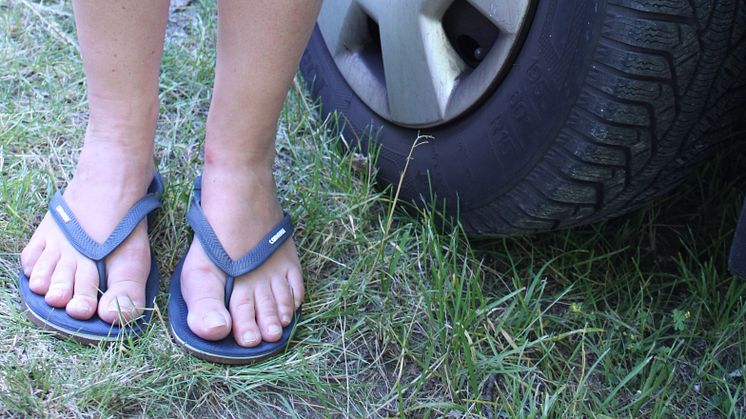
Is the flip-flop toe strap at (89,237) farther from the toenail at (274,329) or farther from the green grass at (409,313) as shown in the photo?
the toenail at (274,329)

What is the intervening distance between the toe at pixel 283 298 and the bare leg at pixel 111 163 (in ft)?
0.70

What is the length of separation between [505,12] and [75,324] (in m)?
0.82

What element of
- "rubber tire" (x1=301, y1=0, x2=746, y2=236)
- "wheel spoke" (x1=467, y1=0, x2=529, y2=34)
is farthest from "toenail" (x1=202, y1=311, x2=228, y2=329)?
"wheel spoke" (x1=467, y1=0, x2=529, y2=34)

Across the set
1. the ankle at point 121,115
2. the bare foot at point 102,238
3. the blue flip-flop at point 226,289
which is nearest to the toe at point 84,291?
the bare foot at point 102,238

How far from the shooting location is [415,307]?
1383 millimetres

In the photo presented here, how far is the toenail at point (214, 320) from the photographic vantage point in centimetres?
124

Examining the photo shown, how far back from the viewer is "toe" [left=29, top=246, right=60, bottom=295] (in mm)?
1282

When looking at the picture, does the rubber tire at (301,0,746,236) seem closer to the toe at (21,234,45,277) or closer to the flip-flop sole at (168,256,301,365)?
the flip-flop sole at (168,256,301,365)

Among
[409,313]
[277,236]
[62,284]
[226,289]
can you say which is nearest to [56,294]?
[62,284]

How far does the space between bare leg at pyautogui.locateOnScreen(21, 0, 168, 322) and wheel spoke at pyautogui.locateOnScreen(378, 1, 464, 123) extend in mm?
420

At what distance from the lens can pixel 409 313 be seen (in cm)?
137

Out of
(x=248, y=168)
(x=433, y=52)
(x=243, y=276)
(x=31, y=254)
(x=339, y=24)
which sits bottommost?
(x=31, y=254)

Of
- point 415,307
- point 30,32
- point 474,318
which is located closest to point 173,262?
point 415,307

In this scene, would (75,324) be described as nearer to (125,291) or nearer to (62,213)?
(125,291)
